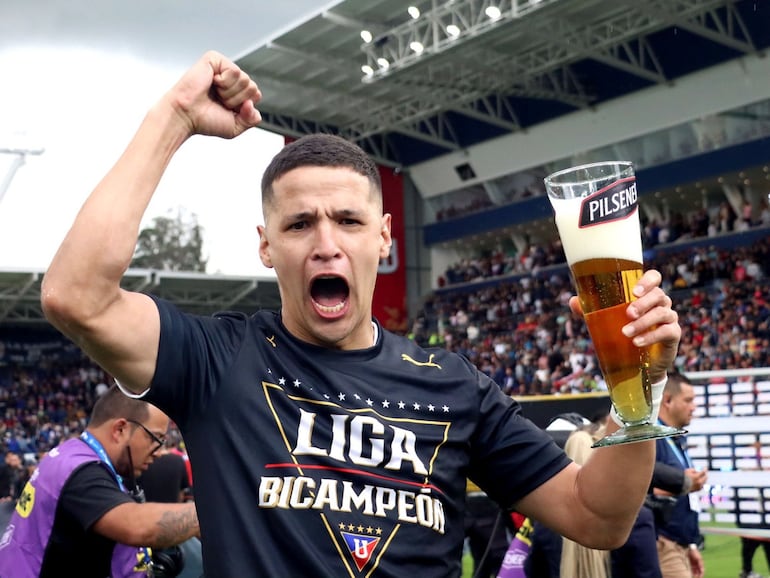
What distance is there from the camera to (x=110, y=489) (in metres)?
3.92

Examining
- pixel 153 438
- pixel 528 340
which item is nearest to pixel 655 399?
pixel 153 438

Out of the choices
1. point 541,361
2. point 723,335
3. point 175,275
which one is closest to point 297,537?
point 723,335

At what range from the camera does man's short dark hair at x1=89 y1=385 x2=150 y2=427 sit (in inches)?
Result: 172

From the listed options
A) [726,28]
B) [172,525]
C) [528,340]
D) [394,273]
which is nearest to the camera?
[172,525]

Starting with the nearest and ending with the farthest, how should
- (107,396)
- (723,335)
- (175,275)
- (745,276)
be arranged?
(107,396) → (723,335) → (745,276) → (175,275)

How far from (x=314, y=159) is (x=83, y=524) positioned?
227 centimetres

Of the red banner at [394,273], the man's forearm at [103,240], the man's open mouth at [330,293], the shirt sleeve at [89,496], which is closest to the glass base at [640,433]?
the man's open mouth at [330,293]

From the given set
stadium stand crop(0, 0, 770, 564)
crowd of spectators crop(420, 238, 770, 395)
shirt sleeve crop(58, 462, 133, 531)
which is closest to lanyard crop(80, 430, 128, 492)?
shirt sleeve crop(58, 462, 133, 531)

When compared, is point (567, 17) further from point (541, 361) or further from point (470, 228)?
point (470, 228)

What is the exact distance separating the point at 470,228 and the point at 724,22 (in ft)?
40.0

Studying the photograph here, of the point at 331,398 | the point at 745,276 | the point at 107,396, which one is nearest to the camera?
the point at 331,398

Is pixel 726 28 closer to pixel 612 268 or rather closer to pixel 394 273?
pixel 394 273

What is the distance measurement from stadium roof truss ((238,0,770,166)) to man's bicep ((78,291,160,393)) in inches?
877

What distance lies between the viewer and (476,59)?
2753 centimetres
